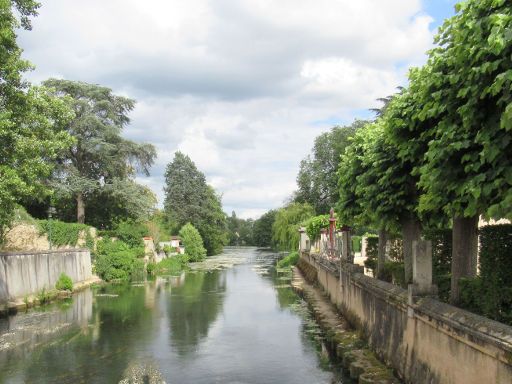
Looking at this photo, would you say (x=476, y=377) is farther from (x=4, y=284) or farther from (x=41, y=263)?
(x=41, y=263)

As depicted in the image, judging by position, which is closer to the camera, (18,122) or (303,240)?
(18,122)

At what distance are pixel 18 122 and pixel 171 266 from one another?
26.7 m

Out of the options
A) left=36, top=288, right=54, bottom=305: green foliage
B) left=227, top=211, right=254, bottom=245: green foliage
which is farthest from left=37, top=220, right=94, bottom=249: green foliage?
left=227, top=211, right=254, bottom=245: green foliage

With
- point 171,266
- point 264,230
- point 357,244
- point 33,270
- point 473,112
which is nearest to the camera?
point 473,112

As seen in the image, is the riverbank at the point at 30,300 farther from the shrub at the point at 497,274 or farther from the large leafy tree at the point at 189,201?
the large leafy tree at the point at 189,201

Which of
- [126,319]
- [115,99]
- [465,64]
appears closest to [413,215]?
[465,64]

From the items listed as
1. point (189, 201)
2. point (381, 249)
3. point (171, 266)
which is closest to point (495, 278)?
point (381, 249)

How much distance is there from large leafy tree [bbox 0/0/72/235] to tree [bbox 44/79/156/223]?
16964mm

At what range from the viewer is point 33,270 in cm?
2242

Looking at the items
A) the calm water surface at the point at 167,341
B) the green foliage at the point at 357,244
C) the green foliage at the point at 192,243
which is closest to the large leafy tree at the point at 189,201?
the green foliage at the point at 192,243

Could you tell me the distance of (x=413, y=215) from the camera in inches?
409

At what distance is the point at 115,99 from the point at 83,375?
2798cm

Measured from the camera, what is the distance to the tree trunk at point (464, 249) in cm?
798

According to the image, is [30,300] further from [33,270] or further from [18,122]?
[18,122]
